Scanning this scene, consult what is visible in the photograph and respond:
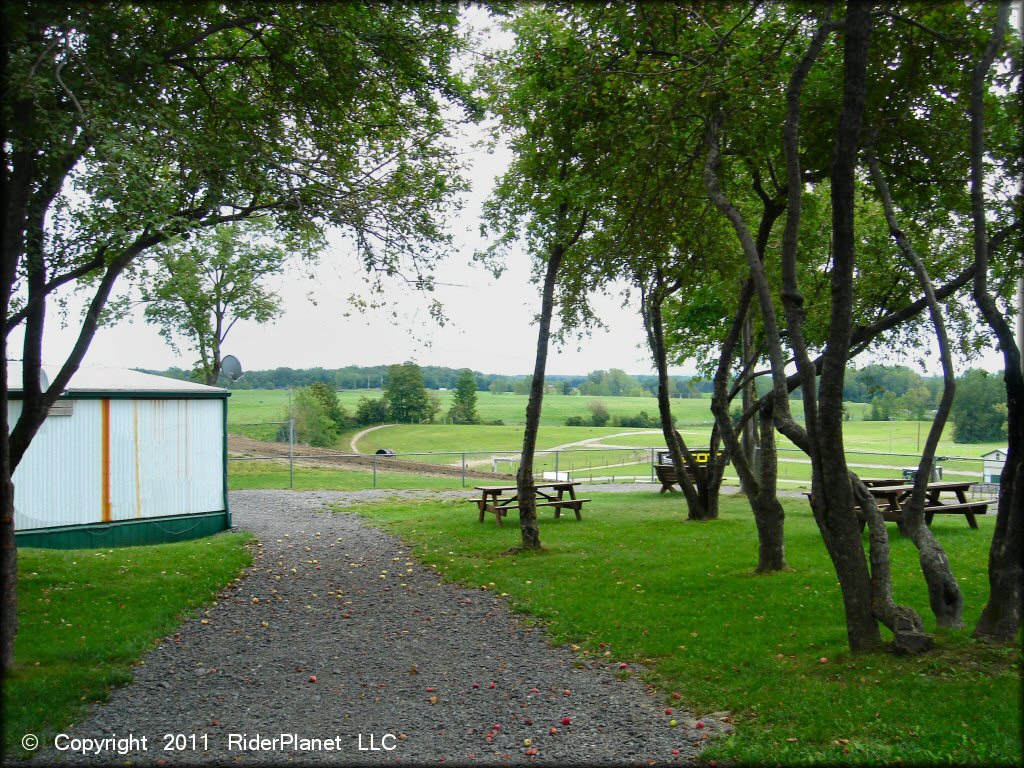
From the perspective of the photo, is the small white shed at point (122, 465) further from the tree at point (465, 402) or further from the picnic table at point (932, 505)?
the tree at point (465, 402)

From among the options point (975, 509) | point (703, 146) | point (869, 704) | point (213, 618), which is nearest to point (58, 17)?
point (213, 618)

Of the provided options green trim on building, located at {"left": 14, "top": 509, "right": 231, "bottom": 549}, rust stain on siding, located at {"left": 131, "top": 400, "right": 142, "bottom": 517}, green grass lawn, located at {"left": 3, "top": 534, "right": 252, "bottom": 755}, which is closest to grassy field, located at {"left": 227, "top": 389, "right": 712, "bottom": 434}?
green trim on building, located at {"left": 14, "top": 509, "right": 231, "bottom": 549}

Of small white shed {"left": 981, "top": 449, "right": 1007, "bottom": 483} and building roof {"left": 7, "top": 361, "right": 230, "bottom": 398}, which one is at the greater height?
building roof {"left": 7, "top": 361, "right": 230, "bottom": 398}

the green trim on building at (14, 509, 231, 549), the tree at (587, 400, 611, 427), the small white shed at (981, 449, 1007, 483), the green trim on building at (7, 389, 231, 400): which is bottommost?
the green trim on building at (14, 509, 231, 549)

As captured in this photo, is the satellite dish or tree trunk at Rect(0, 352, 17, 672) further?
the satellite dish

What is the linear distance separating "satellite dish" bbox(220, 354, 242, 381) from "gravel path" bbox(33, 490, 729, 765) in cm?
920

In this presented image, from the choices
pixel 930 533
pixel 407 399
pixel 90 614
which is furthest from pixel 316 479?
pixel 930 533

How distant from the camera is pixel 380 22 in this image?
7.93 meters

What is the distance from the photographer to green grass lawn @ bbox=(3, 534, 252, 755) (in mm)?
5074

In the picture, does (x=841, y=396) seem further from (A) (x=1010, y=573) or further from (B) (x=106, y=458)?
(B) (x=106, y=458)

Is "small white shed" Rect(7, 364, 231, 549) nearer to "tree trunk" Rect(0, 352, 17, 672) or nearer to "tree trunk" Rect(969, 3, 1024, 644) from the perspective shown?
"tree trunk" Rect(0, 352, 17, 672)

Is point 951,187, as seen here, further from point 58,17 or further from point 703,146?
point 58,17

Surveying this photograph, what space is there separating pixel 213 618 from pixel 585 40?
711 centimetres

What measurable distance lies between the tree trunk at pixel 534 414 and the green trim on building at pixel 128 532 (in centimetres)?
626
